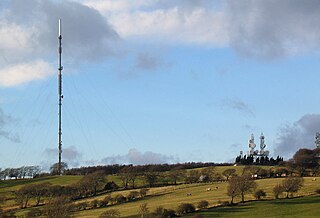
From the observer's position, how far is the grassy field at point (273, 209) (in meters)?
106

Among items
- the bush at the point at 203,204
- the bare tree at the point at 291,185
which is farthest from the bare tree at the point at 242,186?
the bush at the point at 203,204

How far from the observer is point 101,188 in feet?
547

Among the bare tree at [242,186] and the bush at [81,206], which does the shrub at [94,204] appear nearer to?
the bush at [81,206]

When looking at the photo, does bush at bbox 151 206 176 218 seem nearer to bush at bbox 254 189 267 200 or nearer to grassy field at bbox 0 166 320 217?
grassy field at bbox 0 166 320 217

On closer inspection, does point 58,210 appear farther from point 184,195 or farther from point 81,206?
point 184,195

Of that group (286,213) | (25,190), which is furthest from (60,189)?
(286,213)

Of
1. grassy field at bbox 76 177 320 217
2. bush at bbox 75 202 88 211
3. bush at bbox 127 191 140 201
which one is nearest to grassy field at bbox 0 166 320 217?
grassy field at bbox 76 177 320 217

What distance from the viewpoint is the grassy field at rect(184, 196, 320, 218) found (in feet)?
349

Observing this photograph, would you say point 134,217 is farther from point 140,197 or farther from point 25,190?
point 25,190

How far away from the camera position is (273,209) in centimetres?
11138

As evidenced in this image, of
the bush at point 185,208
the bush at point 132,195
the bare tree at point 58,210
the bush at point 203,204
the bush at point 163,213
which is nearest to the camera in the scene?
the bare tree at point 58,210

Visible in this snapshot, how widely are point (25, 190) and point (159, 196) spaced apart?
105 feet

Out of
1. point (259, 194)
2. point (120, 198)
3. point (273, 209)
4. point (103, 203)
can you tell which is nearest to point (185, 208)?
point (273, 209)

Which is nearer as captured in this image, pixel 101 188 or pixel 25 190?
pixel 25 190
